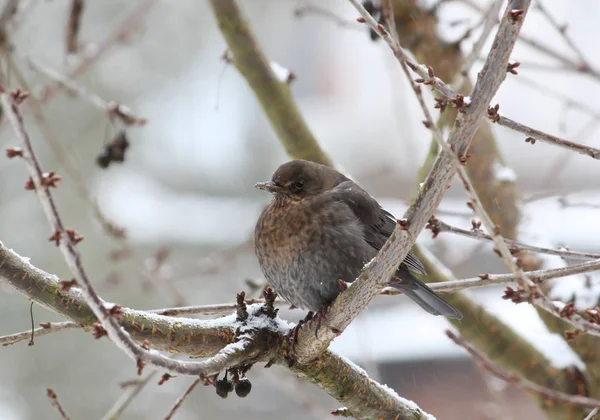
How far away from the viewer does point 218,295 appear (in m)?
9.77

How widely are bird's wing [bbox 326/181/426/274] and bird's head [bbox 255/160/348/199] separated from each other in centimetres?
7

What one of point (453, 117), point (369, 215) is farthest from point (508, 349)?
point (369, 215)

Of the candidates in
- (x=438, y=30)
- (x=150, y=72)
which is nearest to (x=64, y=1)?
(x=150, y=72)

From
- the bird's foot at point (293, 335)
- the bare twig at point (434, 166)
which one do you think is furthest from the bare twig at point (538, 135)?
the bird's foot at point (293, 335)

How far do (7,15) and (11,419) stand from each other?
712 cm

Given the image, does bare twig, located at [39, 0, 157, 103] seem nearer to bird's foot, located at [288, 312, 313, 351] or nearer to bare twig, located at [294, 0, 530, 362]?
bird's foot, located at [288, 312, 313, 351]

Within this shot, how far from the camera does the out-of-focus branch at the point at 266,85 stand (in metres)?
3.84

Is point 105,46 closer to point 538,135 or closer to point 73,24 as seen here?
point 73,24

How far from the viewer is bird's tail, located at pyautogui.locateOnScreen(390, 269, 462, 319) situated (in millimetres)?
2881

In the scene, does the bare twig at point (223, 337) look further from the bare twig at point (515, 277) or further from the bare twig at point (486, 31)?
the bare twig at point (486, 31)

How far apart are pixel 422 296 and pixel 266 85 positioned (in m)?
1.58

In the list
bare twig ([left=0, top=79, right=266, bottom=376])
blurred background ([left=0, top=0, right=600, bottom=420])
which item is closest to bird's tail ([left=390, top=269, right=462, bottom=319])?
bare twig ([left=0, top=79, right=266, bottom=376])

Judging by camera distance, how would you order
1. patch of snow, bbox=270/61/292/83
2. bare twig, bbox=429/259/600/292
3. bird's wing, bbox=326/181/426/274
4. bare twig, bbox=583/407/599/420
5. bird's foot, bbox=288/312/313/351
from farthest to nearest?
patch of snow, bbox=270/61/292/83 → bird's wing, bbox=326/181/426/274 → bird's foot, bbox=288/312/313/351 → bare twig, bbox=583/407/599/420 → bare twig, bbox=429/259/600/292

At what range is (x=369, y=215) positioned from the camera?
3170mm
